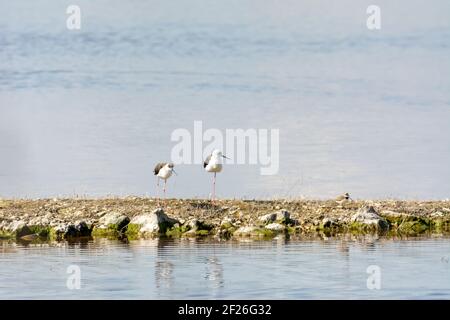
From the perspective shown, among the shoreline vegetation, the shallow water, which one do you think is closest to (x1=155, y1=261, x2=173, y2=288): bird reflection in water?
the shallow water

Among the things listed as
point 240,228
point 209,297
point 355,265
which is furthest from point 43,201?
point 209,297

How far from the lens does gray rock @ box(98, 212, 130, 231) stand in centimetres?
3716

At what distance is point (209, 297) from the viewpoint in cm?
2108

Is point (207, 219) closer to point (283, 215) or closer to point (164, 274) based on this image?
point (283, 215)

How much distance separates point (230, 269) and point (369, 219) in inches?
535

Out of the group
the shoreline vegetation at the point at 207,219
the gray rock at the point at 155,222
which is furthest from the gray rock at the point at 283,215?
the gray rock at the point at 155,222

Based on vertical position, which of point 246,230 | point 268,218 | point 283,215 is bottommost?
point 246,230

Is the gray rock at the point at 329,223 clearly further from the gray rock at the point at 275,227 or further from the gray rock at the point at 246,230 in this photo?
the gray rock at the point at 246,230

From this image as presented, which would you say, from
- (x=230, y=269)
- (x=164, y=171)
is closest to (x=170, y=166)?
(x=164, y=171)

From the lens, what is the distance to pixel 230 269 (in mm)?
25469

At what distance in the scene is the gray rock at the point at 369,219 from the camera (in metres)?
37.7

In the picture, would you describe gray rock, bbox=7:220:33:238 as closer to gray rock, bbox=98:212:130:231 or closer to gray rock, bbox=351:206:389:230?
gray rock, bbox=98:212:130:231

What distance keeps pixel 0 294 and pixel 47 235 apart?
596 inches
